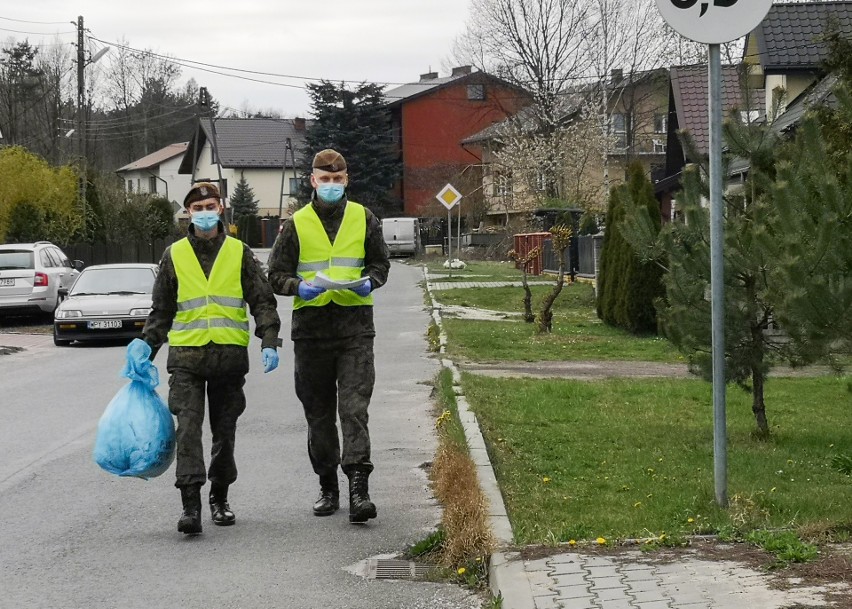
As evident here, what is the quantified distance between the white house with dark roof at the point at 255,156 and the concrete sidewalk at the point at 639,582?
86.3m

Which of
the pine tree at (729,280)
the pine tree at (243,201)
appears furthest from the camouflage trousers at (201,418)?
the pine tree at (243,201)

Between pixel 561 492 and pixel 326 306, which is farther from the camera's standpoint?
pixel 561 492

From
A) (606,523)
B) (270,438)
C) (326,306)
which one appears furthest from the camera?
(270,438)

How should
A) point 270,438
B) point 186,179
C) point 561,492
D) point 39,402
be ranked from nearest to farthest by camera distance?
1. point 561,492
2. point 270,438
3. point 39,402
4. point 186,179

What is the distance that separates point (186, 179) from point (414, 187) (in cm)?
2797

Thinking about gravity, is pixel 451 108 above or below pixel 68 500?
above

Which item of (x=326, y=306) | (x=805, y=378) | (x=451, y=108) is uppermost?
(x=451, y=108)

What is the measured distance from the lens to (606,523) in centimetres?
688

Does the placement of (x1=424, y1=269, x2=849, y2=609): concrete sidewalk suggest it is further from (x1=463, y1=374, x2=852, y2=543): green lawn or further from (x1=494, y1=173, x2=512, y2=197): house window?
(x1=494, y1=173, x2=512, y2=197): house window

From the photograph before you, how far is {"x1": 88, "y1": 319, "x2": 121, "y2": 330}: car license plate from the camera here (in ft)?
68.8

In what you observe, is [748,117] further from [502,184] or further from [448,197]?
[502,184]

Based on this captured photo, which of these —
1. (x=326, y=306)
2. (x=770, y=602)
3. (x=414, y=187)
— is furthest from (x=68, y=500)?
(x=414, y=187)

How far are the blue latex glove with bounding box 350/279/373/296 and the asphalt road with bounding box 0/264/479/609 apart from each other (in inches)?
52.4

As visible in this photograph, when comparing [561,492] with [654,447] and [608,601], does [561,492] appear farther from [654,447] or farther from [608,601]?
[608,601]
